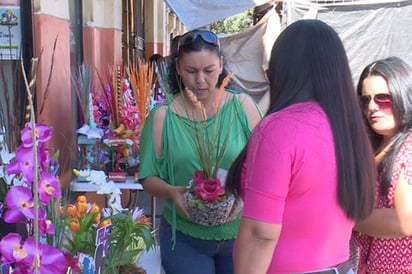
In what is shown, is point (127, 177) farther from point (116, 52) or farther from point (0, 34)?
point (116, 52)

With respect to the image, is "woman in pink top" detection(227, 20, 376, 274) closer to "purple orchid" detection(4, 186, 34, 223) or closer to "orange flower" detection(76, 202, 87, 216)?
"purple orchid" detection(4, 186, 34, 223)

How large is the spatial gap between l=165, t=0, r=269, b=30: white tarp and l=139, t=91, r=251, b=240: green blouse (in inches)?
82.4

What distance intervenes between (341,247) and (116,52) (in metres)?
4.24

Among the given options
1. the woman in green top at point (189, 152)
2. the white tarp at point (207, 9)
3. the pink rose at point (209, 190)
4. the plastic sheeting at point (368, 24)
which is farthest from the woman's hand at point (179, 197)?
the plastic sheeting at point (368, 24)

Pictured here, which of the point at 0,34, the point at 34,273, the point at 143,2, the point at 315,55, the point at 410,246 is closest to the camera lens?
the point at 34,273

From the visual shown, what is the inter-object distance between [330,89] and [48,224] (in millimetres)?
791

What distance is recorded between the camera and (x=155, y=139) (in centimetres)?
201

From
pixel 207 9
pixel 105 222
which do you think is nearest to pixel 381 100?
pixel 105 222

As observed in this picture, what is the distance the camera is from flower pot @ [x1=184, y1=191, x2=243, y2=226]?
5.90 ft

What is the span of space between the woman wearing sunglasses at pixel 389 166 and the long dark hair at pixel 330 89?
9.0 inches

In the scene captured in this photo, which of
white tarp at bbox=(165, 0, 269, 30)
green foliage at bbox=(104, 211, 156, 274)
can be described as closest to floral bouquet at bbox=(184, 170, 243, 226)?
green foliage at bbox=(104, 211, 156, 274)

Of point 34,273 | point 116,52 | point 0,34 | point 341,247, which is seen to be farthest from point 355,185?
point 116,52

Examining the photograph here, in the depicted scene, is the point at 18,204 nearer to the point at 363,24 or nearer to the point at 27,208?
the point at 27,208

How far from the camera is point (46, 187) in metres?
1.32
